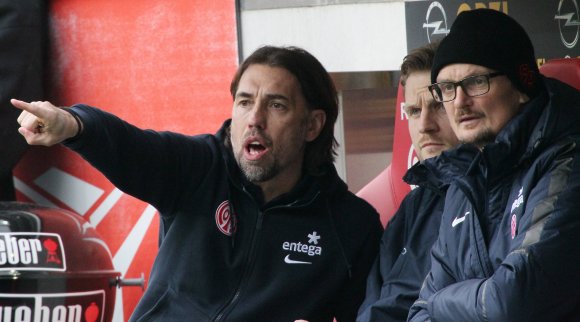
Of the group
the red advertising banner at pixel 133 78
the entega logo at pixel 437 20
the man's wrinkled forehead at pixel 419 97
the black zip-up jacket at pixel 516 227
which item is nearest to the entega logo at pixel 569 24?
the entega logo at pixel 437 20

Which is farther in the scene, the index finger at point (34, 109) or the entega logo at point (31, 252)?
the entega logo at point (31, 252)

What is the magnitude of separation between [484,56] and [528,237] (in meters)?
0.50

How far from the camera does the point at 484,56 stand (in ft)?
7.84

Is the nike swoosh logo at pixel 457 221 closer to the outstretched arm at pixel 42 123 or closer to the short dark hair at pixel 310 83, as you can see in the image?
the short dark hair at pixel 310 83

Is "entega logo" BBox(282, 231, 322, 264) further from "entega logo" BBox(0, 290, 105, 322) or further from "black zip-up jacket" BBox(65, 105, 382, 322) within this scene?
"entega logo" BBox(0, 290, 105, 322)

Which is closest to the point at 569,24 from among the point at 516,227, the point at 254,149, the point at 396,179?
the point at 396,179

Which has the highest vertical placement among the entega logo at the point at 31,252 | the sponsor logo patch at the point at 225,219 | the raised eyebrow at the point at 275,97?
the raised eyebrow at the point at 275,97

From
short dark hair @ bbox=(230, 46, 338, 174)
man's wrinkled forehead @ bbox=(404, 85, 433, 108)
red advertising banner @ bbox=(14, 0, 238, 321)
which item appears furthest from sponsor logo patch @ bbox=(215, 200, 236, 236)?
red advertising banner @ bbox=(14, 0, 238, 321)

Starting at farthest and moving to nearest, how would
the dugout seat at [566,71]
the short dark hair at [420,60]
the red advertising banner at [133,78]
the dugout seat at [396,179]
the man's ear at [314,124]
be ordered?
the red advertising banner at [133,78], the dugout seat at [396,179], the man's ear at [314,124], the short dark hair at [420,60], the dugout seat at [566,71]

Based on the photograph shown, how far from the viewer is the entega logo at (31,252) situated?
411 cm

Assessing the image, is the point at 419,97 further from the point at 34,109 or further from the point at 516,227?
the point at 34,109

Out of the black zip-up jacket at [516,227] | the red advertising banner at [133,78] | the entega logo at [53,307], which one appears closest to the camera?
the black zip-up jacket at [516,227]

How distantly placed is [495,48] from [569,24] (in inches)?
89.7

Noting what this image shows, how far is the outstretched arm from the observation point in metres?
2.44
